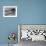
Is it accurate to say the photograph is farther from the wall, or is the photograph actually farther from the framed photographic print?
the framed photographic print

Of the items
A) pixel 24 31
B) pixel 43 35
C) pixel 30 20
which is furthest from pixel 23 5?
pixel 43 35

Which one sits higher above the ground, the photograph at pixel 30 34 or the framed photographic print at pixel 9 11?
the framed photographic print at pixel 9 11

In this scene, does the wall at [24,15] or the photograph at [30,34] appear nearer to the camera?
the photograph at [30,34]

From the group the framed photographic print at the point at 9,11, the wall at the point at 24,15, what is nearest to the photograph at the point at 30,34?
the wall at the point at 24,15

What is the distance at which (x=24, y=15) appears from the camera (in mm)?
3576

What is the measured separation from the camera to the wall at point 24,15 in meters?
3.56

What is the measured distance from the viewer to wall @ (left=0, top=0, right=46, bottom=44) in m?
3.56

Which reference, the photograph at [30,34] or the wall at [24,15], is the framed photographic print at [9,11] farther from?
the photograph at [30,34]

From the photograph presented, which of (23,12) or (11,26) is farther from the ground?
(23,12)

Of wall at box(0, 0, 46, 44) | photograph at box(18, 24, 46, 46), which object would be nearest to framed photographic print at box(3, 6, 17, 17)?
wall at box(0, 0, 46, 44)

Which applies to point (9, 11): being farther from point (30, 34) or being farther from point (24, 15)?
point (30, 34)

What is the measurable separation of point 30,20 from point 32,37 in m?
0.48

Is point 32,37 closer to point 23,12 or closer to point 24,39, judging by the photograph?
point 24,39

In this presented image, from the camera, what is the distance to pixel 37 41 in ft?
11.2
